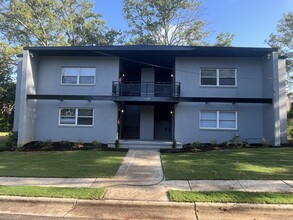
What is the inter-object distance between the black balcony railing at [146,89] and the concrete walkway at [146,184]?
8958 mm

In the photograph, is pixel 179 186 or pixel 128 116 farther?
pixel 128 116

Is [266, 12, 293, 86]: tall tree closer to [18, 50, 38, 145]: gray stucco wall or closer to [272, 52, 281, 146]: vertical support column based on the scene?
[272, 52, 281, 146]: vertical support column

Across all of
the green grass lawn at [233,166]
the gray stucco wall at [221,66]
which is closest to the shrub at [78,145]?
the green grass lawn at [233,166]

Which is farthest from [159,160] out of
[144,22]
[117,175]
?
[144,22]

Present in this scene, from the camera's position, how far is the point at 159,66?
66.3 feet


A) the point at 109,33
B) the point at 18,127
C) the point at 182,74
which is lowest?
the point at 18,127

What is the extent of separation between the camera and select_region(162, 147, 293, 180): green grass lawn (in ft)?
28.6

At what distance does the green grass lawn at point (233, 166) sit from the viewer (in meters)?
8.73

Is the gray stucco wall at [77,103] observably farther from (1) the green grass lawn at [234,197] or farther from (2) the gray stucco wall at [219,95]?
(1) the green grass lawn at [234,197]

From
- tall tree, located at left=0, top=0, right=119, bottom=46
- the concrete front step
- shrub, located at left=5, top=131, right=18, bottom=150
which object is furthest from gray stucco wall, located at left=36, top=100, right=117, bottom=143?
tall tree, located at left=0, top=0, right=119, bottom=46

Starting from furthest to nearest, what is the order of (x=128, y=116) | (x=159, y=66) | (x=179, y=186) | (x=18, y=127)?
(x=128, y=116), (x=159, y=66), (x=18, y=127), (x=179, y=186)

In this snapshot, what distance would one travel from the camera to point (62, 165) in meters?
10.8

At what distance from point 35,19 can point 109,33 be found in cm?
995

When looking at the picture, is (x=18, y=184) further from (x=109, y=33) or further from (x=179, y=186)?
(x=109, y=33)
